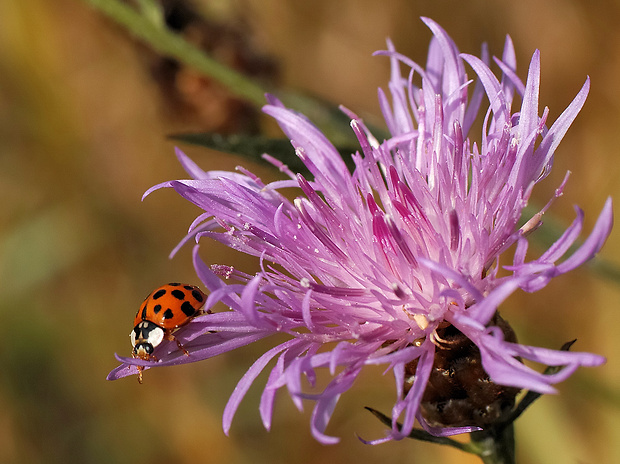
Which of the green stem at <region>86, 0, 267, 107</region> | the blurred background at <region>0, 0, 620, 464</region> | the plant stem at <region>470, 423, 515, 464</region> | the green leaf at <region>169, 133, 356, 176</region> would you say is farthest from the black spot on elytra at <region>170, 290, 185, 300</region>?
the blurred background at <region>0, 0, 620, 464</region>

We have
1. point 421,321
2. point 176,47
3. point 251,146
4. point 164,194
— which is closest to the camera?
point 421,321

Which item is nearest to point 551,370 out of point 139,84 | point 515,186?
point 515,186

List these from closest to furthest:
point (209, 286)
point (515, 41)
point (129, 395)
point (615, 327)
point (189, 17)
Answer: point (209, 286), point (189, 17), point (615, 327), point (129, 395), point (515, 41)

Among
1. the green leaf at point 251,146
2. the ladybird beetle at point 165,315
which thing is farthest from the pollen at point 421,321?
the green leaf at point 251,146

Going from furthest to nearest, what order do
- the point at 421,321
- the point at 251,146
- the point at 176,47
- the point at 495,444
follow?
1. the point at 176,47
2. the point at 251,146
3. the point at 495,444
4. the point at 421,321

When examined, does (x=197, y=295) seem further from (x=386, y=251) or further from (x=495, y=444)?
(x=495, y=444)

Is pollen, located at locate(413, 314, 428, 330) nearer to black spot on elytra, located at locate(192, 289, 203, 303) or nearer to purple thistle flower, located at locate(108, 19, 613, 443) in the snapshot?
purple thistle flower, located at locate(108, 19, 613, 443)

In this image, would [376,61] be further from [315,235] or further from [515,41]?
[315,235]

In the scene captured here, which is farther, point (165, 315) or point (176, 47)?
point (176, 47)

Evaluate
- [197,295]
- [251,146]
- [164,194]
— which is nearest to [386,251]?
[197,295]
